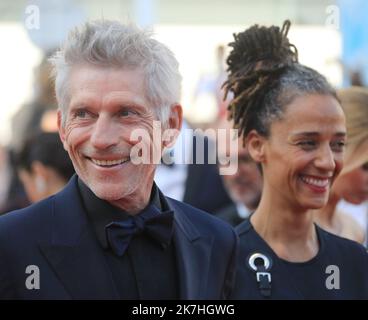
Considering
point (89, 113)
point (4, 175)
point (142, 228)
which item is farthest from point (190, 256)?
point (4, 175)

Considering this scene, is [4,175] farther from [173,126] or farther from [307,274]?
[173,126]

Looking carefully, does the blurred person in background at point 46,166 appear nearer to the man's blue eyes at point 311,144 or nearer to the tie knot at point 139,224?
the man's blue eyes at point 311,144

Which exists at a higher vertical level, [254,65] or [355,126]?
[254,65]

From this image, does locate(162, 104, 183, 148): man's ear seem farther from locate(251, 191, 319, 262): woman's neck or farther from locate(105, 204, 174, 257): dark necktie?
locate(251, 191, 319, 262): woman's neck

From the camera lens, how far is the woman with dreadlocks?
3.18m

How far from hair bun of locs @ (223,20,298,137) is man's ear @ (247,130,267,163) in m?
0.03

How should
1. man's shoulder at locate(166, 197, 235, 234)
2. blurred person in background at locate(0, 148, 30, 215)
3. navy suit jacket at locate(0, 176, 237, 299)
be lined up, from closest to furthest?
navy suit jacket at locate(0, 176, 237, 299) → man's shoulder at locate(166, 197, 235, 234) → blurred person in background at locate(0, 148, 30, 215)

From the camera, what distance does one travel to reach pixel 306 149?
3229 mm

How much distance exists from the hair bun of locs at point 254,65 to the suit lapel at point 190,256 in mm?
607

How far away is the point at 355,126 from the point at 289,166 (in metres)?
0.63

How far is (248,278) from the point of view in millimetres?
3092

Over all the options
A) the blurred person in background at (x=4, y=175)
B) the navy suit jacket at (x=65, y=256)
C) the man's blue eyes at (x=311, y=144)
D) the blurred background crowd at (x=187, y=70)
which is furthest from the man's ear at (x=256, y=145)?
the blurred person in background at (x=4, y=175)

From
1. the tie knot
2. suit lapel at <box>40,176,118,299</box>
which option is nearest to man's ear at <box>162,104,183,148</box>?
the tie knot
